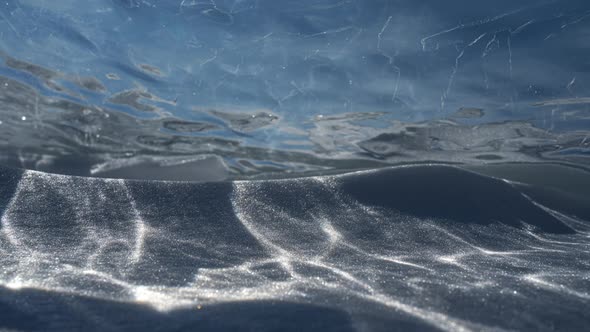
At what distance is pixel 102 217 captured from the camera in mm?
3551

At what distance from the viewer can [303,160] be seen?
31.2 ft

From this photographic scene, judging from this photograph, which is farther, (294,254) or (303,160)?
(303,160)

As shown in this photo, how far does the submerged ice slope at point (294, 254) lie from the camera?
62.2 inches

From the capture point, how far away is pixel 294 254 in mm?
2854

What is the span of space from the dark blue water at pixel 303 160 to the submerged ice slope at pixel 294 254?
0.02 meters

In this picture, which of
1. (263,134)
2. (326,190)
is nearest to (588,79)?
(326,190)

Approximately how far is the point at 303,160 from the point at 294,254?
22.0ft

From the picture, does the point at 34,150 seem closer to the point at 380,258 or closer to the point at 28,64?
the point at 28,64

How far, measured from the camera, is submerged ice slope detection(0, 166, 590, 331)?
1579 mm

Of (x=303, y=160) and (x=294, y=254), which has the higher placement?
(x=303, y=160)

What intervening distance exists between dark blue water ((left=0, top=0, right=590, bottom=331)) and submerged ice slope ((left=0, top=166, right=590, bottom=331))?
2 cm

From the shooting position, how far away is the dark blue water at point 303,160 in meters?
1.74

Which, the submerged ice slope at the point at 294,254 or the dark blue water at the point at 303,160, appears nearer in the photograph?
the submerged ice slope at the point at 294,254

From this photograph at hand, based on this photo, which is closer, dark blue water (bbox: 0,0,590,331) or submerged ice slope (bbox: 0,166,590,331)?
submerged ice slope (bbox: 0,166,590,331)
